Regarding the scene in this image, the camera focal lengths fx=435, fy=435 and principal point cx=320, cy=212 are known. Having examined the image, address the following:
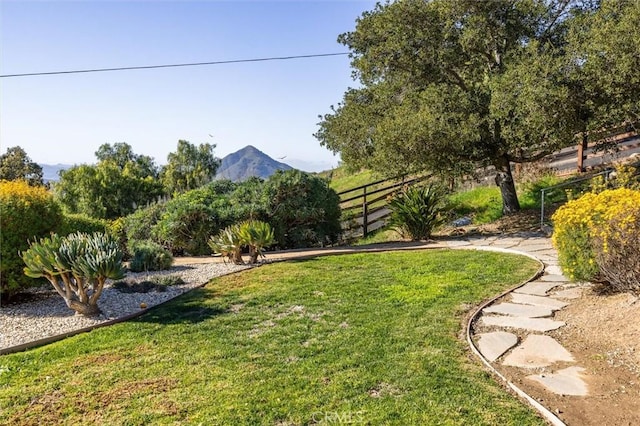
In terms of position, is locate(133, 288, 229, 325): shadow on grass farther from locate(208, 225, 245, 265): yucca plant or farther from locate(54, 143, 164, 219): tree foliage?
locate(54, 143, 164, 219): tree foliage

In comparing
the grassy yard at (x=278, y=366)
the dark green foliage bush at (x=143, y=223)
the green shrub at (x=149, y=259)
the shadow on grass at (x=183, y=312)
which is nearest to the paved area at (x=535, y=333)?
the grassy yard at (x=278, y=366)

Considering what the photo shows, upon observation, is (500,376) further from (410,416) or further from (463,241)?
(463,241)

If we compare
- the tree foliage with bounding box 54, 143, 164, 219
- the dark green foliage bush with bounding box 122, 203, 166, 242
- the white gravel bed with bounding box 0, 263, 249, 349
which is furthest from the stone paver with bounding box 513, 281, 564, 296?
the tree foliage with bounding box 54, 143, 164, 219

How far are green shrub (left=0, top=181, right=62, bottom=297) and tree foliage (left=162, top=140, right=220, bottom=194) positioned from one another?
19.0 metres

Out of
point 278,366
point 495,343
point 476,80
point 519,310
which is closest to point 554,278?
point 519,310

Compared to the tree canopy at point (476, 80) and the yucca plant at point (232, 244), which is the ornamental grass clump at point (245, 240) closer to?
the yucca plant at point (232, 244)

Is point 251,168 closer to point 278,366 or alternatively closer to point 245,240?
point 245,240

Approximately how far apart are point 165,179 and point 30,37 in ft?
63.6

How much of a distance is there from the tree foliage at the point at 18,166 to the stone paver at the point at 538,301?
3187 centimetres

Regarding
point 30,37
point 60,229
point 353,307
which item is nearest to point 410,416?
point 353,307

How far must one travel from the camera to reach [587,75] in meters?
7.04

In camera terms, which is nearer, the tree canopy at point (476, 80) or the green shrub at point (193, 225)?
the tree canopy at point (476, 80)

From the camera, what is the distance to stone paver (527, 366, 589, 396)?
9.40 ft

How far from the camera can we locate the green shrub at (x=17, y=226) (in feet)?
16.9
